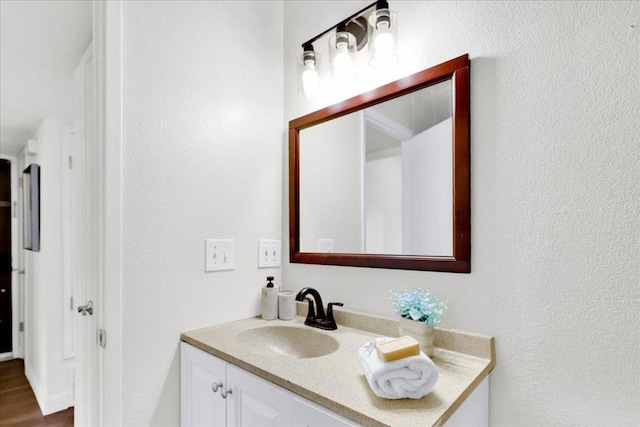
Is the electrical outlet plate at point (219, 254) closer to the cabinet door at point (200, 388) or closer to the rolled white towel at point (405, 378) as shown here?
the cabinet door at point (200, 388)

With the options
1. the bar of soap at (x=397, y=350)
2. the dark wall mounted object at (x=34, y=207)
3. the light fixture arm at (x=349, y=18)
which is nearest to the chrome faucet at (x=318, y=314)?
the bar of soap at (x=397, y=350)

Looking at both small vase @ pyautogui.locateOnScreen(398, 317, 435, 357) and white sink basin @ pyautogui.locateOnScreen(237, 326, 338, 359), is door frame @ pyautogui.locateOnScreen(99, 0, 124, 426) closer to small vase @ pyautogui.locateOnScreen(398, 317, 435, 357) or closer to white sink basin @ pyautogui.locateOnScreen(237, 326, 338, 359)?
white sink basin @ pyautogui.locateOnScreen(237, 326, 338, 359)

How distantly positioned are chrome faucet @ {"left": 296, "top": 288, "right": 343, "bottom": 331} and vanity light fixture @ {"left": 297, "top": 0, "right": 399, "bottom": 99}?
2.64 feet

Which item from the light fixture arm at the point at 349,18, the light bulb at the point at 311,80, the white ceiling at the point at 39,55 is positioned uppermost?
the white ceiling at the point at 39,55

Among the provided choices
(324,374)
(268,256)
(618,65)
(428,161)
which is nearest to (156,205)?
(268,256)

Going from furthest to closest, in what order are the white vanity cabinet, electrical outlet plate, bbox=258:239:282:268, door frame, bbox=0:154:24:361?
door frame, bbox=0:154:24:361, electrical outlet plate, bbox=258:239:282:268, the white vanity cabinet

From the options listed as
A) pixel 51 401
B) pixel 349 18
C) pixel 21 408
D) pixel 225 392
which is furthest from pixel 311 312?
pixel 21 408

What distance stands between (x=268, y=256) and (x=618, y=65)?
4.27 ft

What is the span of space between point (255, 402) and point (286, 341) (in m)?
0.39

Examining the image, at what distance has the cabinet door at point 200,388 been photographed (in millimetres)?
1055

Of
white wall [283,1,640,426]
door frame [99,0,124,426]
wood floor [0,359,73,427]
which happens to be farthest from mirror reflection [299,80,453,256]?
wood floor [0,359,73,427]

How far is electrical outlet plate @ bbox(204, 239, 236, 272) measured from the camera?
51.3 inches

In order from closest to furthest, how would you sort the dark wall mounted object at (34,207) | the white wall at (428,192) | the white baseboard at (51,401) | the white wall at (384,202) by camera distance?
the white wall at (428,192) < the white wall at (384,202) < the white baseboard at (51,401) < the dark wall mounted object at (34,207)

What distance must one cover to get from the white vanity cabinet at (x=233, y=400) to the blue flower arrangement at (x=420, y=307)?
1.23 ft
